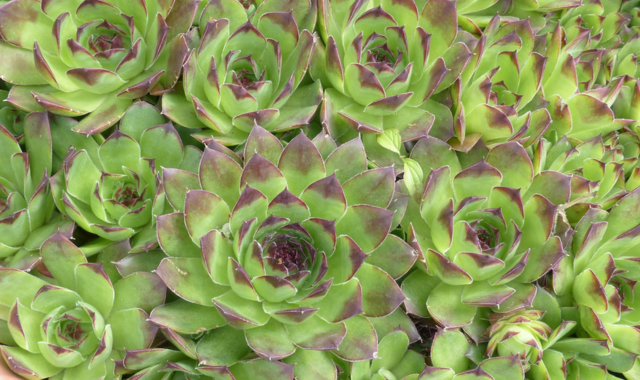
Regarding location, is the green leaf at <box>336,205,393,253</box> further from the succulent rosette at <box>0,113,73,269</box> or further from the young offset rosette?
the succulent rosette at <box>0,113,73,269</box>

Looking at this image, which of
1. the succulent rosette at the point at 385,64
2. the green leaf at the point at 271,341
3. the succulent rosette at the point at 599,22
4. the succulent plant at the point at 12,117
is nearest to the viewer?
the green leaf at the point at 271,341

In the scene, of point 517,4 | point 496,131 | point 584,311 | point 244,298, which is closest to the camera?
point 244,298

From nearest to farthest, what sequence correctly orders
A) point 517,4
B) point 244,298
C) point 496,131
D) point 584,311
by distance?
point 244,298, point 584,311, point 496,131, point 517,4

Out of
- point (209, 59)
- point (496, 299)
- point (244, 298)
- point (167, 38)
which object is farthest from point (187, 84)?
point (496, 299)

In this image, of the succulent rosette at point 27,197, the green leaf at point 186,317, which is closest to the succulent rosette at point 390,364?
the green leaf at point 186,317

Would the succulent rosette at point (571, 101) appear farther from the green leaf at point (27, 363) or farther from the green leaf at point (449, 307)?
the green leaf at point (27, 363)

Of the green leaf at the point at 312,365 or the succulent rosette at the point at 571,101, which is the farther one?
the succulent rosette at the point at 571,101

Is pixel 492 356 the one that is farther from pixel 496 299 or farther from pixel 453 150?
pixel 453 150
